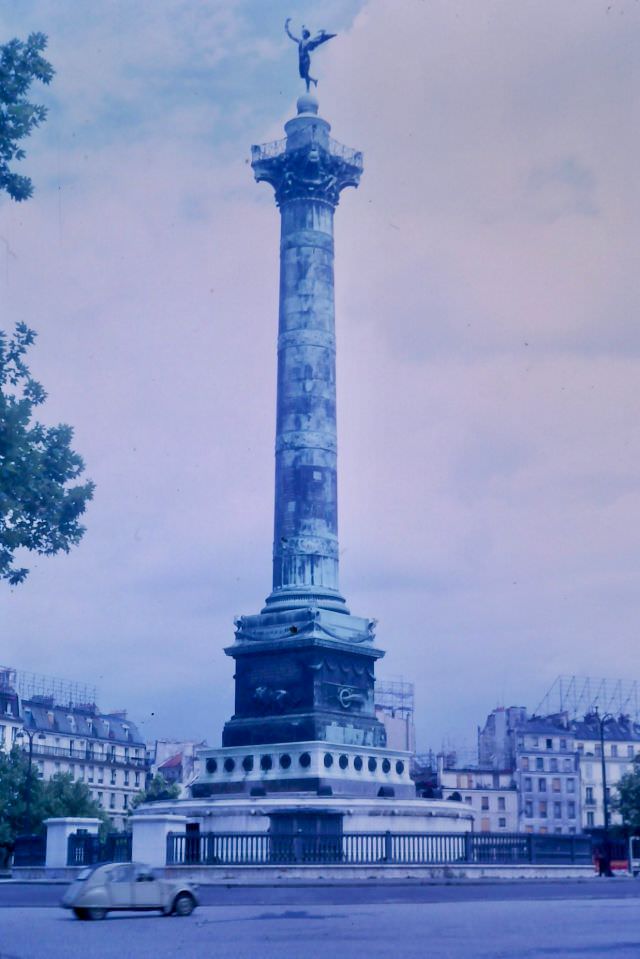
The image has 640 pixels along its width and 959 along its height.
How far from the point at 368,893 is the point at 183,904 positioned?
5.70 metres

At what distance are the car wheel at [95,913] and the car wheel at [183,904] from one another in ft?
3.95

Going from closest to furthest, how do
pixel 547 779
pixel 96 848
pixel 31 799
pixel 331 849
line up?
pixel 331 849 → pixel 96 848 → pixel 31 799 → pixel 547 779

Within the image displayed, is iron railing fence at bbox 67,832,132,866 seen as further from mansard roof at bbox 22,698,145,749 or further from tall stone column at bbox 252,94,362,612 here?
mansard roof at bbox 22,698,145,749

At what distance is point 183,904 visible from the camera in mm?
22438

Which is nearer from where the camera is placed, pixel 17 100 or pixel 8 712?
pixel 17 100

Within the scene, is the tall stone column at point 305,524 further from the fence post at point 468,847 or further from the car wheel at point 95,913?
the car wheel at point 95,913

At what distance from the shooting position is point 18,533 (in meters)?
19.3

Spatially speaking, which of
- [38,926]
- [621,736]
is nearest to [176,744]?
[621,736]

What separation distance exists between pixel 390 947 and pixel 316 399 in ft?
98.8

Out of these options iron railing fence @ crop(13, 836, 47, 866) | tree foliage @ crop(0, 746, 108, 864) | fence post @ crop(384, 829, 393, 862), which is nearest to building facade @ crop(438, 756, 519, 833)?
tree foliage @ crop(0, 746, 108, 864)

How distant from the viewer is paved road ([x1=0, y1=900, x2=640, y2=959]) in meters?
14.4

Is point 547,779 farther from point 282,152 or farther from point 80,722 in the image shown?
point 282,152

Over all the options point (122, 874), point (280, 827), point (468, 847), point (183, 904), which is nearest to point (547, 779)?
point (468, 847)

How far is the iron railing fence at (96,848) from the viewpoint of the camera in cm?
3384
